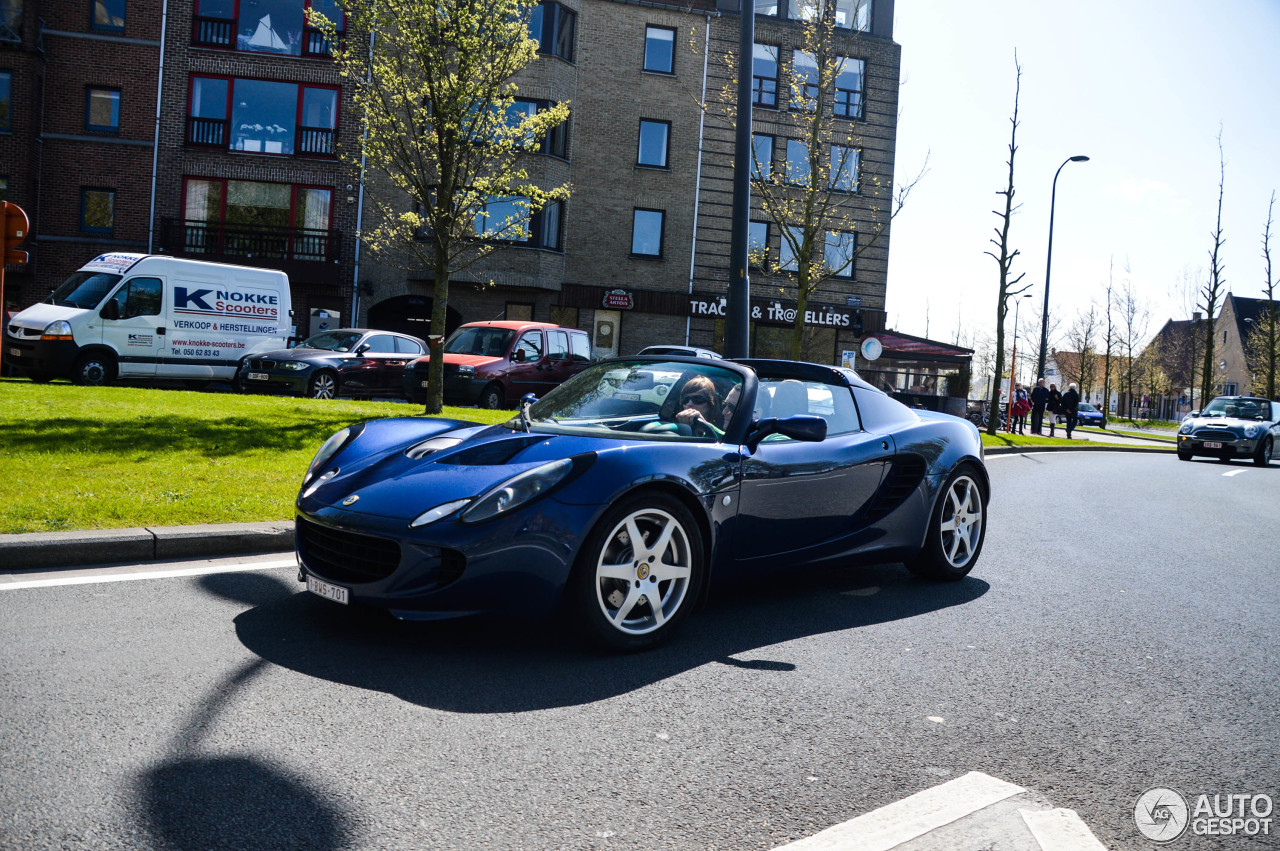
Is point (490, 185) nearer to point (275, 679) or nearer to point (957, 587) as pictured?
point (957, 587)

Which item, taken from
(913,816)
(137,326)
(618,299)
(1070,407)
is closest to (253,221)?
(618,299)

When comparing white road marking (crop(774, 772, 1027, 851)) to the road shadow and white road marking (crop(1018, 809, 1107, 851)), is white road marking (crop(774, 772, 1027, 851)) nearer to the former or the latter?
white road marking (crop(1018, 809, 1107, 851))

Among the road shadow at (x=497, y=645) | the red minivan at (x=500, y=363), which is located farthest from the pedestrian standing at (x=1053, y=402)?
the road shadow at (x=497, y=645)

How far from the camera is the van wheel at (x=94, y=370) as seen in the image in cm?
1670

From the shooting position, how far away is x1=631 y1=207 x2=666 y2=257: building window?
32281 millimetres

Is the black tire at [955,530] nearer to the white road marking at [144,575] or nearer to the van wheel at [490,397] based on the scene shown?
the white road marking at [144,575]

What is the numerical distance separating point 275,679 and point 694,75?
31.3 m

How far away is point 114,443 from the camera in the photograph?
28.1ft

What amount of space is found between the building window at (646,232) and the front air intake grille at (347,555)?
28439 mm

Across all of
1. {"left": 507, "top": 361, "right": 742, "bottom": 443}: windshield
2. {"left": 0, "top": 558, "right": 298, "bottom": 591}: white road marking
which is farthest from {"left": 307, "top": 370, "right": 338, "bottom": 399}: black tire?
{"left": 507, "top": 361, "right": 742, "bottom": 443}: windshield

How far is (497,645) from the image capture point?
4273 mm

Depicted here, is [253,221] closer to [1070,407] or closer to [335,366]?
[335,366]

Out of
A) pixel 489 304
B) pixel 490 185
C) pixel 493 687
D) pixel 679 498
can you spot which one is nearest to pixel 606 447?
pixel 679 498

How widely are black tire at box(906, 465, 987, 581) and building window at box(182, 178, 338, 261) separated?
26.3 meters
